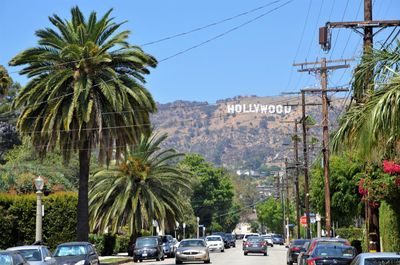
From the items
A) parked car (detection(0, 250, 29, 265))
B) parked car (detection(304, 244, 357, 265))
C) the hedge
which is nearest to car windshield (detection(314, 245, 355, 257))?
parked car (detection(304, 244, 357, 265))

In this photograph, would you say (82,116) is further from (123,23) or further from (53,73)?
(123,23)

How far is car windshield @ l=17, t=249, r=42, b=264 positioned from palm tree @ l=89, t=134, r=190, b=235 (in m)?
31.3

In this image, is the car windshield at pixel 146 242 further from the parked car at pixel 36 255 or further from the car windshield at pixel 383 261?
the car windshield at pixel 383 261

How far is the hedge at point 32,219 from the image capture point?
41344 mm

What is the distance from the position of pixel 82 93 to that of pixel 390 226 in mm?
16980

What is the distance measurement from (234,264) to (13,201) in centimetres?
1364

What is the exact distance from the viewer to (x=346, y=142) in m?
17.9

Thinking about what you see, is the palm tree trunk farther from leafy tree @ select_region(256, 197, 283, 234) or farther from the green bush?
leafy tree @ select_region(256, 197, 283, 234)

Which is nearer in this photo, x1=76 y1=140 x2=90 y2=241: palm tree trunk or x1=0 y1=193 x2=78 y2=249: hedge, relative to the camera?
x1=76 y1=140 x2=90 y2=241: palm tree trunk

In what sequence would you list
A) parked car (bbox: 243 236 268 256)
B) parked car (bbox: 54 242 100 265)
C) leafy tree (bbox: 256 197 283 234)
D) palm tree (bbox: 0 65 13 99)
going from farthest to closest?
leafy tree (bbox: 256 197 283 234) → palm tree (bbox: 0 65 13 99) → parked car (bbox: 243 236 268 256) → parked car (bbox: 54 242 100 265)

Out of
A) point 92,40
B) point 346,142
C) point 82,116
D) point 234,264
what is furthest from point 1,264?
point 234,264

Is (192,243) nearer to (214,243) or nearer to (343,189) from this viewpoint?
(214,243)

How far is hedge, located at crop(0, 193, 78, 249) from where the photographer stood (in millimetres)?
41344

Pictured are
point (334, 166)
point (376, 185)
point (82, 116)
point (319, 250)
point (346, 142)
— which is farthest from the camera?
point (334, 166)
